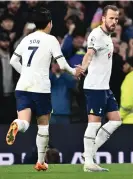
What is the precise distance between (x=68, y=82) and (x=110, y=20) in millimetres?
3571

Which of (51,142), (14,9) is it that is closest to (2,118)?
(51,142)

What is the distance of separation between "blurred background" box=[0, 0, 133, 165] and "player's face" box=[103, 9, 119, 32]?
333 cm

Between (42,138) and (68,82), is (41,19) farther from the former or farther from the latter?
(68,82)

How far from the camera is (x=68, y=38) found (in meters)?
14.0

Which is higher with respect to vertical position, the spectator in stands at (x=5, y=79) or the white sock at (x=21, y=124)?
the spectator in stands at (x=5, y=79)

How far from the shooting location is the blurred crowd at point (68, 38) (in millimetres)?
13891

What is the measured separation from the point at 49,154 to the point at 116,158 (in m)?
1.23

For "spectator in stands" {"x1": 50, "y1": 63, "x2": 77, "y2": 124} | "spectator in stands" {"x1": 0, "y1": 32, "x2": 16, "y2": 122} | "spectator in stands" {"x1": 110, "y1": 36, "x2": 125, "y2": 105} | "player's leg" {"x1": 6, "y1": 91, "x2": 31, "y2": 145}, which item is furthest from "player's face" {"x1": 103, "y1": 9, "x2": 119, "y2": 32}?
"spectator in stands" {"x1": 0, "y1": 32, "x2": 16, "y2": 122}

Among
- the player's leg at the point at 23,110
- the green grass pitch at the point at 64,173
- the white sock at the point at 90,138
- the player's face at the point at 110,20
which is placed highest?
the player's face at the point at 110,20

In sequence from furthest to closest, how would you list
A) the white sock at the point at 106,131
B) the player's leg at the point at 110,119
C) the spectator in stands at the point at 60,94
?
the spectator in stands at the point at 60,94, the white sock at the point at 106,131, the player's leg at the point at 110,119

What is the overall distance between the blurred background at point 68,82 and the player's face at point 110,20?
3.33m

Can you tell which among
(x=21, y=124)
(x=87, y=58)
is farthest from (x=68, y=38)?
(x=21, y=124)

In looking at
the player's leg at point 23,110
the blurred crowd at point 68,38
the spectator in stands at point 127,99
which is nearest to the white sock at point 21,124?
the player's leg at point 23,110

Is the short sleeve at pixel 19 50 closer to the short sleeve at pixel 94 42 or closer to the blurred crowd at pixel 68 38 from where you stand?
the short sleeve at pixel 94 42
